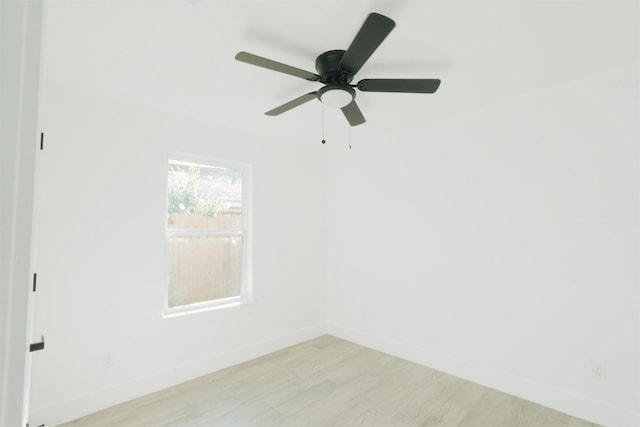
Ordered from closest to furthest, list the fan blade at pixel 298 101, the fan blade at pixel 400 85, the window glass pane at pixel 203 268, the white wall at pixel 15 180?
the white wall at pixel 15 180 → the fan blade at pixel 400 85 → the fan blade at pixel 298 101 → the window glass pane at pixel 203 268

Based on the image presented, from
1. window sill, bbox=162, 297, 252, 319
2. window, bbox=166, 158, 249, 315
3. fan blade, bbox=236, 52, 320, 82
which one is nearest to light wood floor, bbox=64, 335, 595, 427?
window sill, bbox=162, 297, 252, 319

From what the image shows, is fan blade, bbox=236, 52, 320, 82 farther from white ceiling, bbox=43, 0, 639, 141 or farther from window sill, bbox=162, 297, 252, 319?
window sill, bbox=162, 297, 252, 319

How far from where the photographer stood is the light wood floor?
2.35 meters

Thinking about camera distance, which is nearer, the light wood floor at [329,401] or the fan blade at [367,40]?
the fan blade at [367,40]

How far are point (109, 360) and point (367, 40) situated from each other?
302 centimetres

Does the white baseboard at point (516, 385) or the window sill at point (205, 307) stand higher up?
the window sill at point (205, 307)

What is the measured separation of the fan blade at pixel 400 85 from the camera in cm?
192

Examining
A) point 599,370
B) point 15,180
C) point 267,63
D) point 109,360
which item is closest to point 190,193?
point 109,360

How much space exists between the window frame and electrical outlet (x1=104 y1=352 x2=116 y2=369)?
48cm

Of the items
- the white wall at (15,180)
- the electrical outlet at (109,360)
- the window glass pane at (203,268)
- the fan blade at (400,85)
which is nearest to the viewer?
the white wall at (15,180)

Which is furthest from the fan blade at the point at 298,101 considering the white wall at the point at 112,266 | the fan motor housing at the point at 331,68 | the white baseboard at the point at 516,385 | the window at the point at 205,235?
the white baseboard at the point at 516,385

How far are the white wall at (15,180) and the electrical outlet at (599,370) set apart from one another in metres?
3.20

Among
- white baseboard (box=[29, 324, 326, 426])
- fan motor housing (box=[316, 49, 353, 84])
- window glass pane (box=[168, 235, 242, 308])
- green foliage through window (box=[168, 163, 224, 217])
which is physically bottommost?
white baseboard (box=[29, 324, 326, 426])

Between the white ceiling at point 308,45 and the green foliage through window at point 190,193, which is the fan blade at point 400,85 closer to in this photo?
the white ceiling at point 308,45
